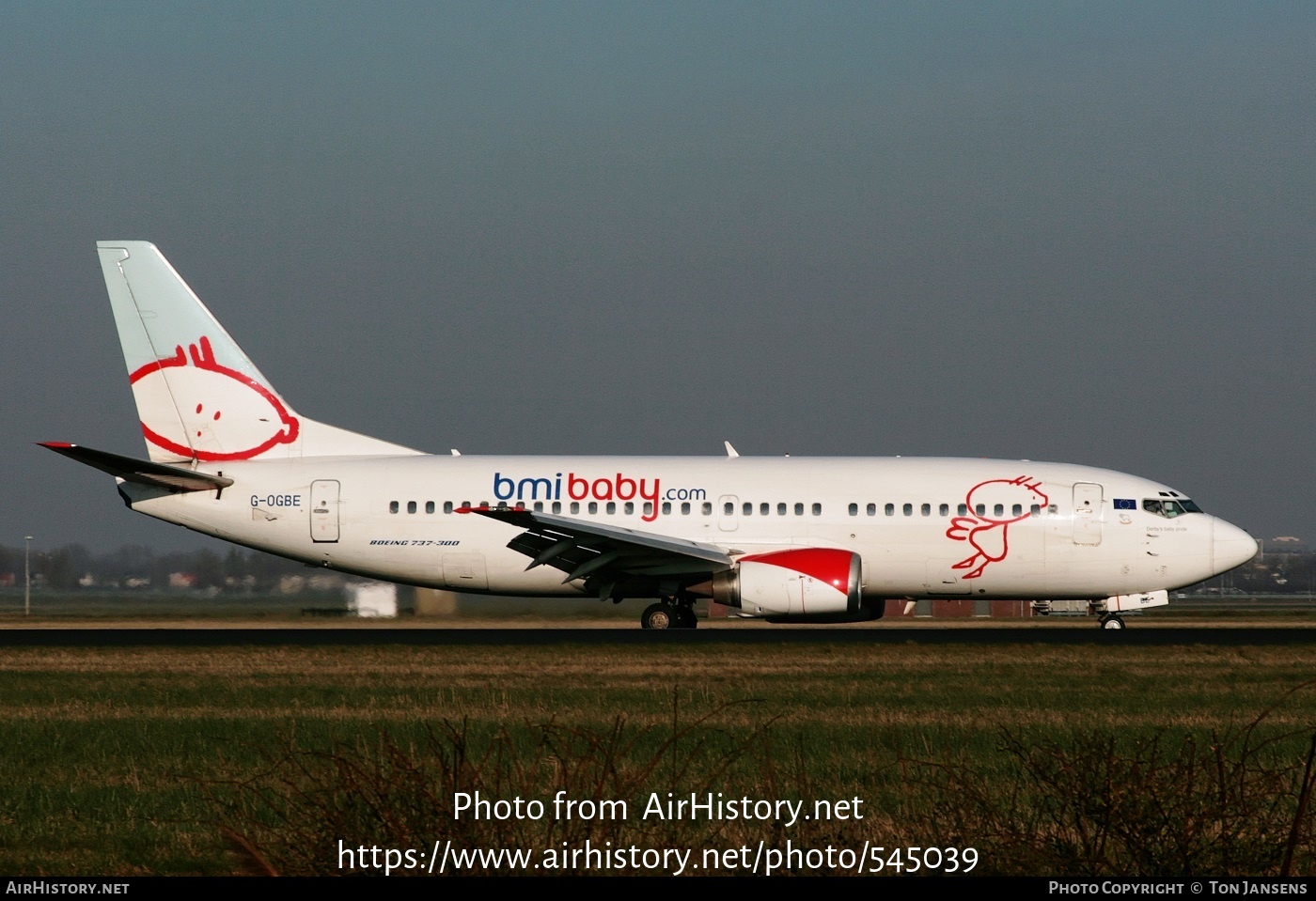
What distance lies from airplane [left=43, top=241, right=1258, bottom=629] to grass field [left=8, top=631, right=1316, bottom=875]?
5636mm

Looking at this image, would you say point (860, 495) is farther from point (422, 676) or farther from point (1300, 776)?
point (1300, 776)

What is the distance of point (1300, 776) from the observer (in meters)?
10.3

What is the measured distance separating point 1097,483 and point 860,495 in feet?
14.5

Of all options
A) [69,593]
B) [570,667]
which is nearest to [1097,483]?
[570,667]

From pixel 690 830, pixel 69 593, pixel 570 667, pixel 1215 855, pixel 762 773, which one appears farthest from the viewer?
pixel 69 593

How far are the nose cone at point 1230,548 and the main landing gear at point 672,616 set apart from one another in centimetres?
961

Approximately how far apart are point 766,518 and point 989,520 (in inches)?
159

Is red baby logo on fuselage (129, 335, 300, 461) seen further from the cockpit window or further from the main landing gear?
the cockpit window

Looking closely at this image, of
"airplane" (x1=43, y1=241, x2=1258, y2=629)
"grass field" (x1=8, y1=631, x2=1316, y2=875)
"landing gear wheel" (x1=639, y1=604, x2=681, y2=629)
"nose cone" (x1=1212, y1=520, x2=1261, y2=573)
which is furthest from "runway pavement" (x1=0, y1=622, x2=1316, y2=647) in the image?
"grass field" (x1=8, y1=631, x2=1316, y2=875)

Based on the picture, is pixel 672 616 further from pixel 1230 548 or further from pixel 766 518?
pixel 1230 548

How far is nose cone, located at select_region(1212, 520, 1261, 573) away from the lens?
28672mm

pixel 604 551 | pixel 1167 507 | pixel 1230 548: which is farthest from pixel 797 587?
pixel 1230 548

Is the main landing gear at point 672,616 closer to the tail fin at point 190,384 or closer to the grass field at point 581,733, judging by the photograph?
the grass field at point 581,733

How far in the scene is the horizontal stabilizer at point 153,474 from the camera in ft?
90.1
